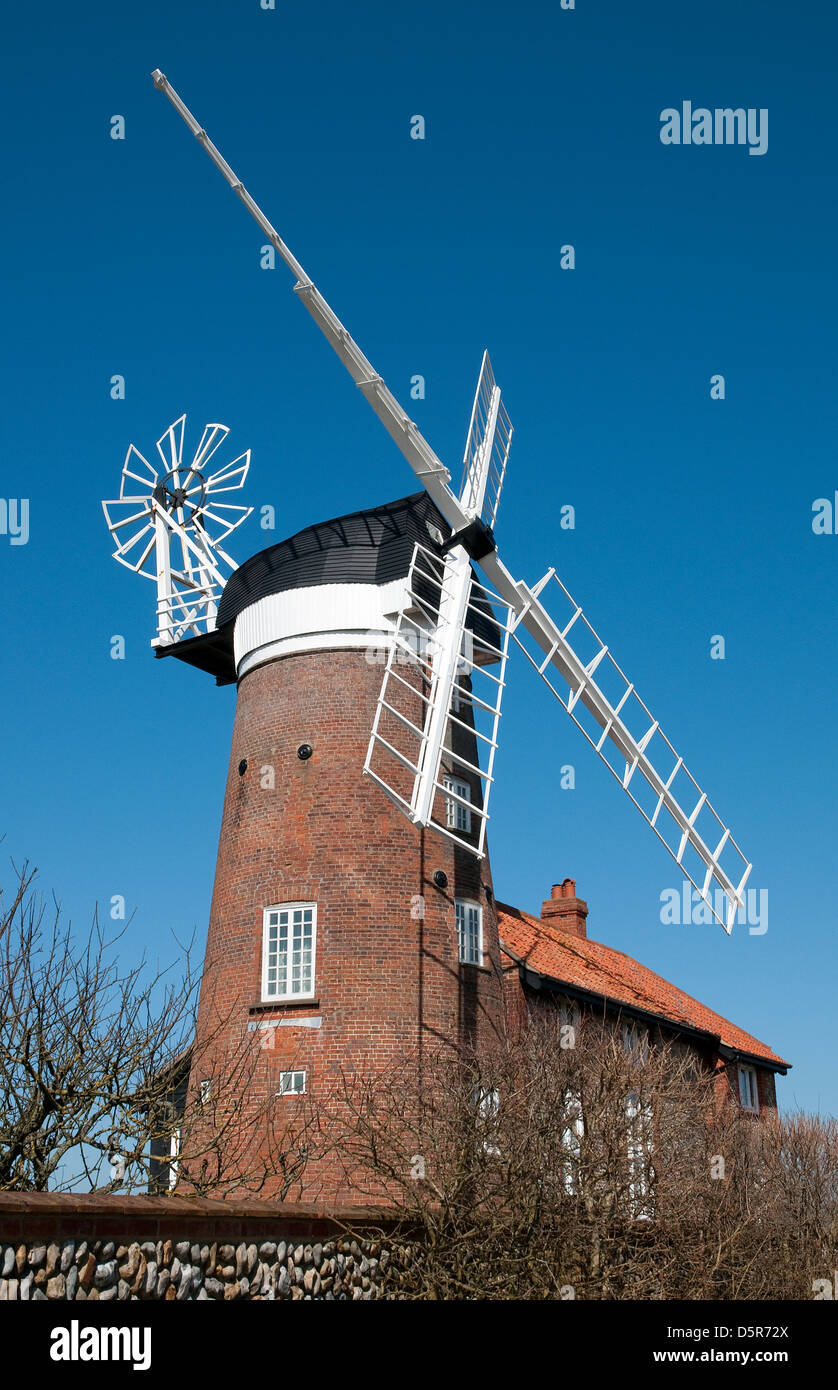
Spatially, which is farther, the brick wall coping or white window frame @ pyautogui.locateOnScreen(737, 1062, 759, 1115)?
white window frame @ pyautogui.locateOnScreen(737, 1062, 759, 1115)

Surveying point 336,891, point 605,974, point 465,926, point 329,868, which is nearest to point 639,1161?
point 465,926

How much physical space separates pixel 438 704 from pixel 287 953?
17.6 feet

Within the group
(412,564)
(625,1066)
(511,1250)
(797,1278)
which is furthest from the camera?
(412,564)

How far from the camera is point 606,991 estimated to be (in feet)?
108

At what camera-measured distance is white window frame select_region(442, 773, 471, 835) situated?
26141 mm

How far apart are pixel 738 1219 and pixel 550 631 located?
13.0 meters

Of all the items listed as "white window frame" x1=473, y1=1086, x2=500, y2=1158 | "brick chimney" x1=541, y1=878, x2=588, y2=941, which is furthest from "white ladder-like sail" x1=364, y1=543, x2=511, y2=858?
"brick chimney" x1=541, y1=878, x2=588, y2=941

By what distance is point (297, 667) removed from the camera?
2595 cm

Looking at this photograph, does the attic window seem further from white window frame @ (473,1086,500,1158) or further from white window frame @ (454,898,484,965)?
white window frame @ (473,1086,500,1158)

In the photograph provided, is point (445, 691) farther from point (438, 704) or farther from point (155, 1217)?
point (155, 1217)

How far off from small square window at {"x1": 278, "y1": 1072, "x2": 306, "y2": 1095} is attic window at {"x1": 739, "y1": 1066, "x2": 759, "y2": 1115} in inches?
877

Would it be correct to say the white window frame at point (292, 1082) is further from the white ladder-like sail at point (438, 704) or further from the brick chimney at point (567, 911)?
the brick chimney at point (567, 911)
